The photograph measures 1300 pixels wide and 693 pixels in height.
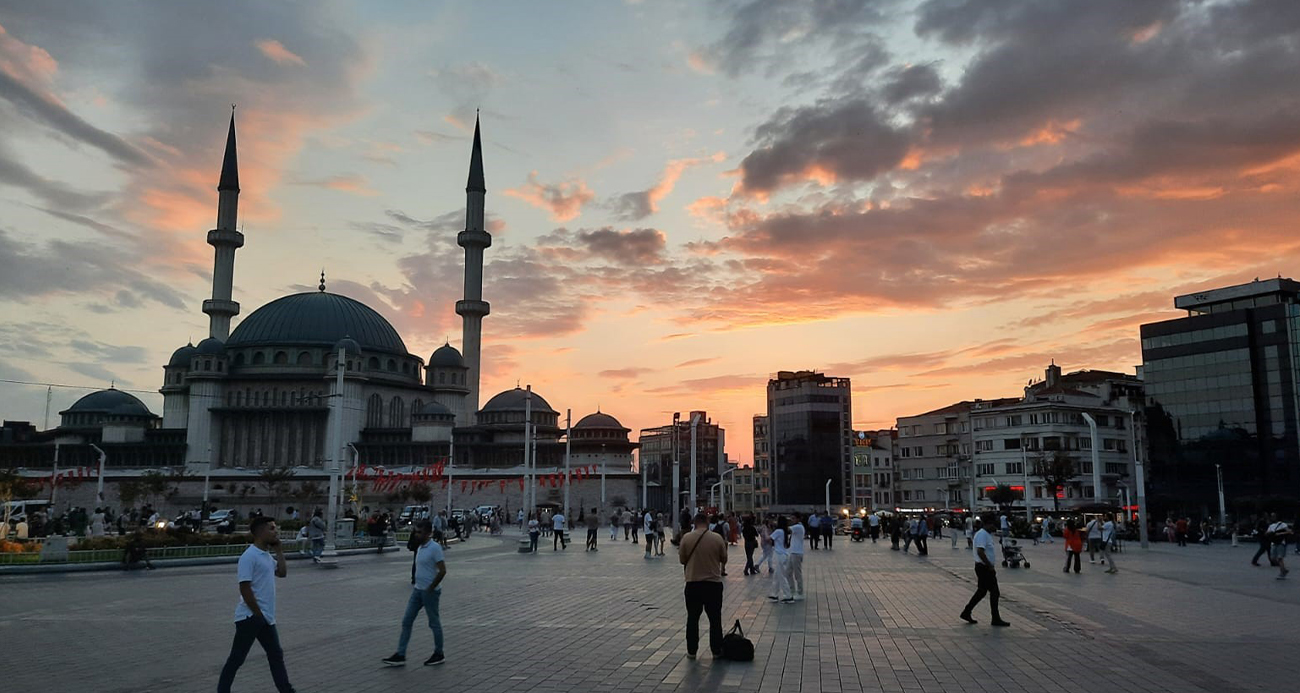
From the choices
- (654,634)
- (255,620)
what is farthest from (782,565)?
(255,620)

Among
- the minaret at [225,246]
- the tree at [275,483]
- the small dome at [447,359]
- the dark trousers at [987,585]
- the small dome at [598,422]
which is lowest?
the dark trousers at [987,585]

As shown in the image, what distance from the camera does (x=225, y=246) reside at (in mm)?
92375

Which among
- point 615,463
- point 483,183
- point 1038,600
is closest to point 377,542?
point 1038,600

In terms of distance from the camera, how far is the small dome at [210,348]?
93.0 metres

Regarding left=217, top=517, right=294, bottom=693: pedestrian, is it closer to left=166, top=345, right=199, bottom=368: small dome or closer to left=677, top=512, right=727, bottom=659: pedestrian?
left=677, top=512, right=727, bottom=659: pedestrian

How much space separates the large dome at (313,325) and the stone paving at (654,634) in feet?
254

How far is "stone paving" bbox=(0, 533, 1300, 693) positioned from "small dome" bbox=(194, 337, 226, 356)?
75.2 meters

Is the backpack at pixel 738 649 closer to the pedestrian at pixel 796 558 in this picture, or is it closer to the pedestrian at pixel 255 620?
the pedestrian at pixel 255 620

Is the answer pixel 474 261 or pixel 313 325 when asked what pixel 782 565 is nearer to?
pixel 474 261

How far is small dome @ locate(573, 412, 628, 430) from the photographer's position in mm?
105375

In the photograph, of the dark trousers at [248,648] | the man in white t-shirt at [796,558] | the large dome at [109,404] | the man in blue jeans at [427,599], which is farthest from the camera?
the large dome at [109,404]

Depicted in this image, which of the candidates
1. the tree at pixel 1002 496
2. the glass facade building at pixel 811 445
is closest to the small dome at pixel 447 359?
the glass facade building at pixel 811 445

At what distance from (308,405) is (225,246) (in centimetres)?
1697

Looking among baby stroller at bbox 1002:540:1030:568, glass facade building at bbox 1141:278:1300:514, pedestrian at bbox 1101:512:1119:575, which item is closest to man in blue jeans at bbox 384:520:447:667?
pedestrian at bbox 1101:512:1119:575
